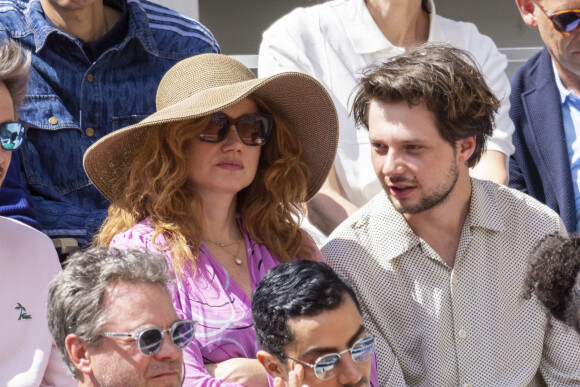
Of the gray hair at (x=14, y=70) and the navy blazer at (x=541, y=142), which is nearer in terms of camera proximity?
the gray hair at (x=14, y=70)

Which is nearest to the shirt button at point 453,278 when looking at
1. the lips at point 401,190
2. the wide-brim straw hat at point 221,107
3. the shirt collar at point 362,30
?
the lips at point 401,190

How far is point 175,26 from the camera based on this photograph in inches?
165

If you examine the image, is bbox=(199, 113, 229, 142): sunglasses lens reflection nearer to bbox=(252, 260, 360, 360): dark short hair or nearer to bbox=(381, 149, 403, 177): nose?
bbox=(381, 149, 403, 177): nose

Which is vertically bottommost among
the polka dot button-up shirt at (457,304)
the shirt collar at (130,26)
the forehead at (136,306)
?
the polka dot button-up shirt at (457,304)

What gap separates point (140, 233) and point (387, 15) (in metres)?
1.63

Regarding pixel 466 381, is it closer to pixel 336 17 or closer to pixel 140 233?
pixel 140 233

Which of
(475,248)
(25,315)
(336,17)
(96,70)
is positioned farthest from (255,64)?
(25,315)

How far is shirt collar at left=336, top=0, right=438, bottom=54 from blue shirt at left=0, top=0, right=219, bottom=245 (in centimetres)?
73

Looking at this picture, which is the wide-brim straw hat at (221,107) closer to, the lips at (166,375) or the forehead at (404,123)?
the forehead at (404,123)

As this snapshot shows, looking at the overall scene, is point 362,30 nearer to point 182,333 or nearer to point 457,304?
point 457,304

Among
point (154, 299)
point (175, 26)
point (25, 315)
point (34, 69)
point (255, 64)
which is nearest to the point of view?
point (154, 299)

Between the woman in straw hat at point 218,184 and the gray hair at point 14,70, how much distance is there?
0.97ft

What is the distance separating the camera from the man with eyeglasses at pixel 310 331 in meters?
2.74

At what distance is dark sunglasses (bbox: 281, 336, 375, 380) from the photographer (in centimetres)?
271
